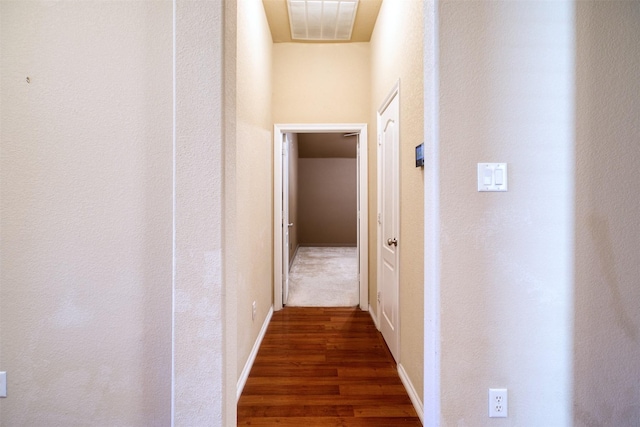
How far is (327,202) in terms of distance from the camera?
8398 millimetres

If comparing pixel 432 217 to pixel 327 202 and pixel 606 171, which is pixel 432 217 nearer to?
pixel 606 171

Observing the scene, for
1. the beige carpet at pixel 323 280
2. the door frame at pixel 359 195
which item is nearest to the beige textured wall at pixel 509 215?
the door frame at pixel 359 195

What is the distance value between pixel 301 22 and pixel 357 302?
304 cm

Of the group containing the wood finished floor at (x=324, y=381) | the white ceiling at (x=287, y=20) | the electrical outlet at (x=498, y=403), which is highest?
the white ceiling at (x=287, y=20)

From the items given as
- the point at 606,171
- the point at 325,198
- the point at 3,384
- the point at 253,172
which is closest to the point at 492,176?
the point at 606,171

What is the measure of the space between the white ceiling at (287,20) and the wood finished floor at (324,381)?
2.94m

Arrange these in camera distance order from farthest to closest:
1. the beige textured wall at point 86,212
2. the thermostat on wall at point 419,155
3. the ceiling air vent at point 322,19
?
the ceiling air vent at point 322,19
the thermostat on wall at point 419,155
the beige textured wall at point 86,212

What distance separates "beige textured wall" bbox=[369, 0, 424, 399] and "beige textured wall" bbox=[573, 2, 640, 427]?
664mm

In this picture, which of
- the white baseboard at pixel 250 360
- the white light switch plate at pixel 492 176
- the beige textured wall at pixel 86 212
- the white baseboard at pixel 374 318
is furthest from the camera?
the white baseboard at pixel 374 318

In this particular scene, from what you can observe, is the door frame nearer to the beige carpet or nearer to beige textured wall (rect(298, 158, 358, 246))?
the beige carpet

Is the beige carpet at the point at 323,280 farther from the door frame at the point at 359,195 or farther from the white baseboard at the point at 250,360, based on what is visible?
the white baseboard at the point at 250,360

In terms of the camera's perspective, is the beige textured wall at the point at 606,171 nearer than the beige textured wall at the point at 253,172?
Yes

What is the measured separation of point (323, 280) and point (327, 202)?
12.8ft

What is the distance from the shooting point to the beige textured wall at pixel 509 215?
3.87 ft
